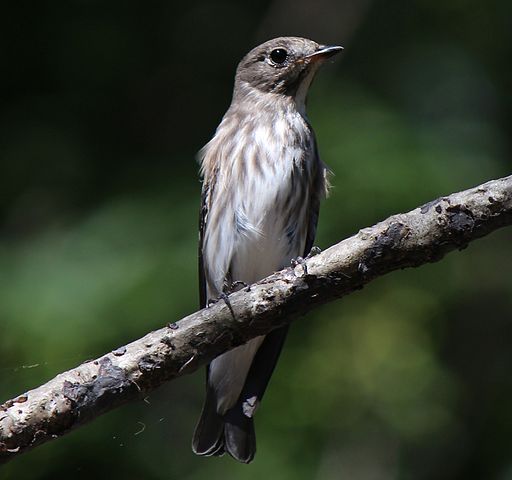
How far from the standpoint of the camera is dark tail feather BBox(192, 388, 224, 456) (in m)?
4.42

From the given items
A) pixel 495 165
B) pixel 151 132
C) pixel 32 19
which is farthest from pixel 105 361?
pixel 32 19

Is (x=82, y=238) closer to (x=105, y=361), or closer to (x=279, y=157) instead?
(x=279, y=157)

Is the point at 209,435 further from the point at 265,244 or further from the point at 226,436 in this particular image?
the point at 265,244

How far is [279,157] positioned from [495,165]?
4.16 feet

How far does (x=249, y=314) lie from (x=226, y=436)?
1.32m

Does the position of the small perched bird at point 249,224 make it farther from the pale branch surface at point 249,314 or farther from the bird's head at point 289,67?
the pale branch surface at point 249,314

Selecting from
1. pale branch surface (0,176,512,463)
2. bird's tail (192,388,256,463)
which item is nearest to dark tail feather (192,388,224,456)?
bird's tail (192,388,256,463)

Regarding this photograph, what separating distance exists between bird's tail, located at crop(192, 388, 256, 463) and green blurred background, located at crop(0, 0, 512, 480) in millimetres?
398

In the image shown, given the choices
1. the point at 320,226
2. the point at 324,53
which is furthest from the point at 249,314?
the point at 324,53

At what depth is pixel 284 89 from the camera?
15.9 ft

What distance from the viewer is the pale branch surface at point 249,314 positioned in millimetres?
3076

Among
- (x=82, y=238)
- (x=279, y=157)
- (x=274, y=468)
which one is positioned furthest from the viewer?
(x=82, y=238)

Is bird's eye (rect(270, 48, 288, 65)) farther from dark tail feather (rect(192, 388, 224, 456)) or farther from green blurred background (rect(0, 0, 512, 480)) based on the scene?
dark tail feather (rect(192, 388, 224, 456))

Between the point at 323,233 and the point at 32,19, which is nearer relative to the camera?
the point at 323,233
